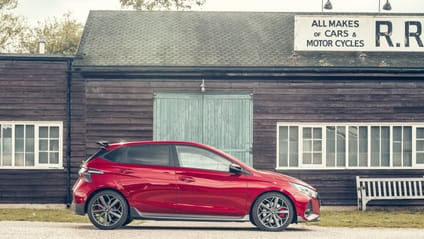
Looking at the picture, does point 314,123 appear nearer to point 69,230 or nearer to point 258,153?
point 258,153

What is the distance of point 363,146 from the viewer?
2558 centimetres

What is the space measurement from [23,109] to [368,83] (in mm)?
8847

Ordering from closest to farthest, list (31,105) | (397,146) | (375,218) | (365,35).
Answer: (375,218) < (31,105) < (397,146) < (365,35)

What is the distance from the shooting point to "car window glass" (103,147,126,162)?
56.5 ft

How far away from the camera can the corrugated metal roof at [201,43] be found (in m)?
25.6

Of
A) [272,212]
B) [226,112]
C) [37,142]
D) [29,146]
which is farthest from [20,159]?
[272,212]

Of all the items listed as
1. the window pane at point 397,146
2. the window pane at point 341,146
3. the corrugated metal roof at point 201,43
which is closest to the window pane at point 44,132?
the corrugated metal roof at point 201,43

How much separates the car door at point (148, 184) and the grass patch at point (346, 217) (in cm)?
258

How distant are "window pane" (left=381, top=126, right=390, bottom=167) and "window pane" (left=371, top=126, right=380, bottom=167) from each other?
4.2 inches

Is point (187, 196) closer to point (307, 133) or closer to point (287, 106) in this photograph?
point (287, 106)

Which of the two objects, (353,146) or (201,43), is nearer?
(353,146)

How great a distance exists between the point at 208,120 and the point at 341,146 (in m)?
3.52

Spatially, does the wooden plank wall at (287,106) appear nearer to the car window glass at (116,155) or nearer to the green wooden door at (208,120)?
the green wooden door at (208,120)

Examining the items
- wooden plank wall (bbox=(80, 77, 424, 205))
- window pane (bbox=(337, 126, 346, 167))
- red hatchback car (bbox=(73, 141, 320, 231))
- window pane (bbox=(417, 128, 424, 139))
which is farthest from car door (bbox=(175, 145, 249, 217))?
window pane (bbox=(417, 128, 424, 139))
